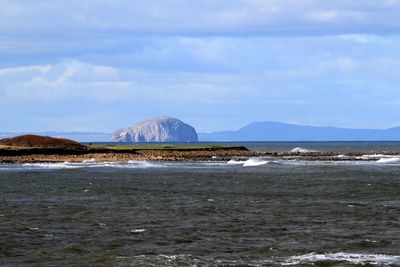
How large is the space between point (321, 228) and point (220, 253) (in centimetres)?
639

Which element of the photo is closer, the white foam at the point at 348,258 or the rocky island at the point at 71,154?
the white foam at the point at 348,258

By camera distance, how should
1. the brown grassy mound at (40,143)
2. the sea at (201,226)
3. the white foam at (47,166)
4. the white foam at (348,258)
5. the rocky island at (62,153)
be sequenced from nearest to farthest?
the white foam at (348,258)
the sea at (201,226)
the white foam at (47,166)
the rocky island at (62,153)
the brown grassy mound at (40,143)

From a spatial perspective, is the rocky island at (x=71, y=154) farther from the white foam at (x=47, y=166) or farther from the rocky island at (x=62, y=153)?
the white foam at (x=47, y=166)

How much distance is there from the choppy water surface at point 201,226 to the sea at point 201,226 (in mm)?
32

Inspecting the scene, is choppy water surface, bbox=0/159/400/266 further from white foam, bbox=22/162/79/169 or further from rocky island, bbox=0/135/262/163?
rocky island, bbox=0/135/262/163

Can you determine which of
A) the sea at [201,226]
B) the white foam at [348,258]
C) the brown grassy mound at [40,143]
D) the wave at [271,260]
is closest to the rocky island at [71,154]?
the brown grassy mound at [40,143]

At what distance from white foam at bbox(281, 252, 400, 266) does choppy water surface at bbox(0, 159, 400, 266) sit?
28 millimetres

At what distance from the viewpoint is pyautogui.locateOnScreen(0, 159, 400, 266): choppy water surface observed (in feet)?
73.6

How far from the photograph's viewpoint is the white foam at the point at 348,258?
70.5 ft

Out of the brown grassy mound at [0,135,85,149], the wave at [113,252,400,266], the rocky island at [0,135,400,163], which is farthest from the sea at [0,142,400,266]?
the brown grassy mound at [0,135,85,149]

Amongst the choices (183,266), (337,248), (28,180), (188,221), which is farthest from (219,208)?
(28,180)

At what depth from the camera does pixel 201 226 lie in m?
29.0

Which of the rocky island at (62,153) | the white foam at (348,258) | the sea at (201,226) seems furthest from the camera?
the rocky island at (62,153)

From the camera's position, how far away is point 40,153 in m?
114
